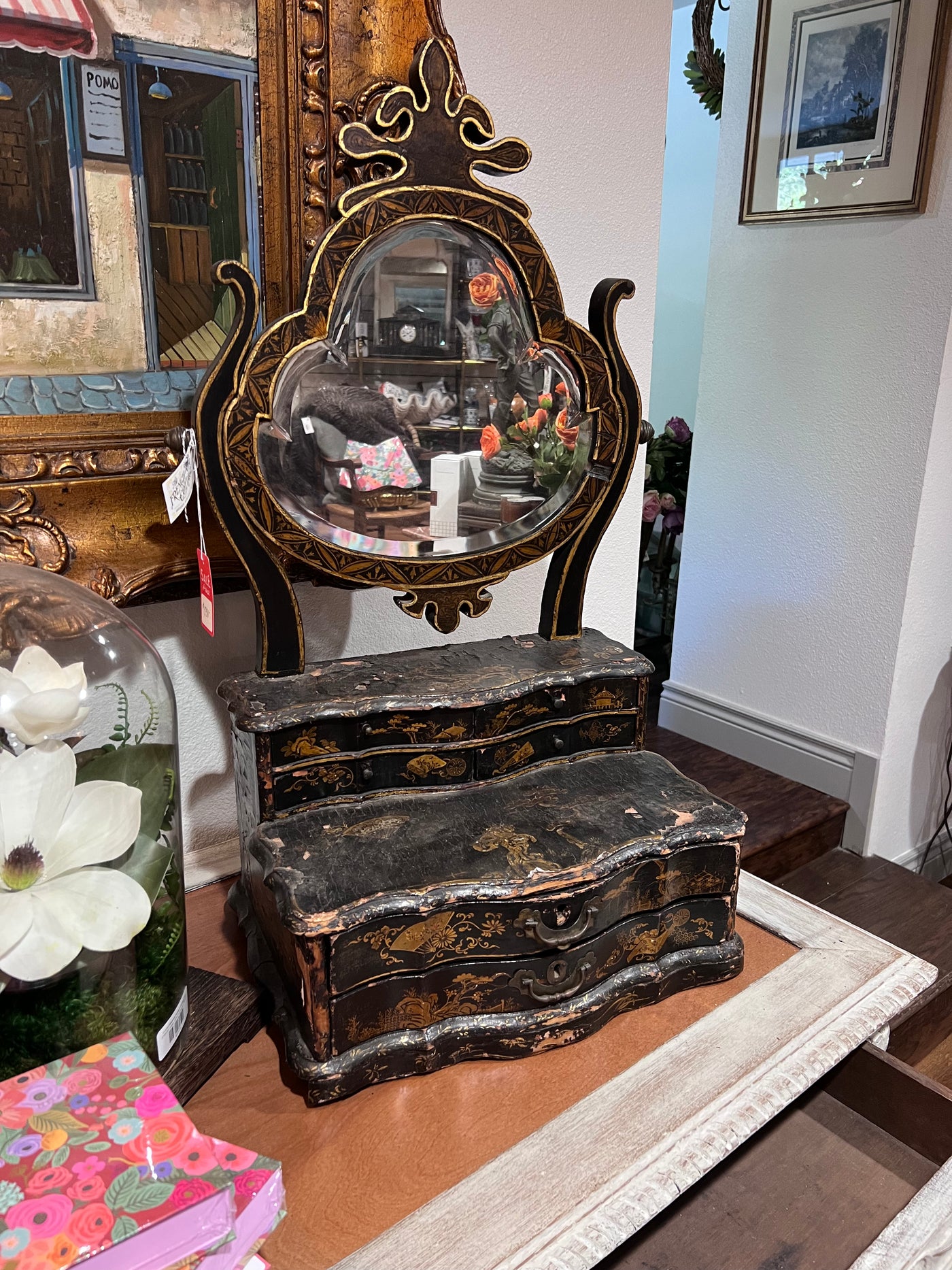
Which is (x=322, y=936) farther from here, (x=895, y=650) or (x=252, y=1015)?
(x=895, y=650)

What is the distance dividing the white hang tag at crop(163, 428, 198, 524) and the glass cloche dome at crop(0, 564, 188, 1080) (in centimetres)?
12

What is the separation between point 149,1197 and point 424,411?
628mm

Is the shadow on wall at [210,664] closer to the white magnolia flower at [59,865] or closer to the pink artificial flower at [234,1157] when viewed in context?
the white magnolia flower at [59,865]

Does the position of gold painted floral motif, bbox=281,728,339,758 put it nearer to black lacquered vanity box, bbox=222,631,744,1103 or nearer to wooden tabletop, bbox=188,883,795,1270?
black lacquered vanity box, bbox=222,631,744,1103

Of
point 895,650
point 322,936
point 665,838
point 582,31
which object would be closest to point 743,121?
point 582,31

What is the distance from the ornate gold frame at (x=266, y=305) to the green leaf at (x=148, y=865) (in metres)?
0.25

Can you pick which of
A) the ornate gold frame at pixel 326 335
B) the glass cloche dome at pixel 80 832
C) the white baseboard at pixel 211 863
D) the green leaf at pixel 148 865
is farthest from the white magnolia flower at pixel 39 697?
the white baseboard at pixel 211 863

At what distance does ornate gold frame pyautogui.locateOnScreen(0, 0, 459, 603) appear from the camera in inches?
31.9

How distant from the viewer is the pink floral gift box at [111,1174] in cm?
49

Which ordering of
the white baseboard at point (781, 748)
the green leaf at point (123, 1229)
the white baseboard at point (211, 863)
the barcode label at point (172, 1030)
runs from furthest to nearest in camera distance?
the white baseboard at point (781, 748) → the white baseboard at point (211, 863) → the barcode label at point (172, 1030) → the green leaf at point (123, 1229)

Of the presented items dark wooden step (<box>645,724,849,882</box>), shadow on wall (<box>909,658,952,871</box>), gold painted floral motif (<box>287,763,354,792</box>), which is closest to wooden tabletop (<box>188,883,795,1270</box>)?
gold painted floral motif (<box>287,763,354,792</box>)

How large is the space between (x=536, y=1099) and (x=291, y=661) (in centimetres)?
43

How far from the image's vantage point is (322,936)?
0.73 metres

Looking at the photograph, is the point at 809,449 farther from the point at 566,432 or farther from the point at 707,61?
the point at 566,432
